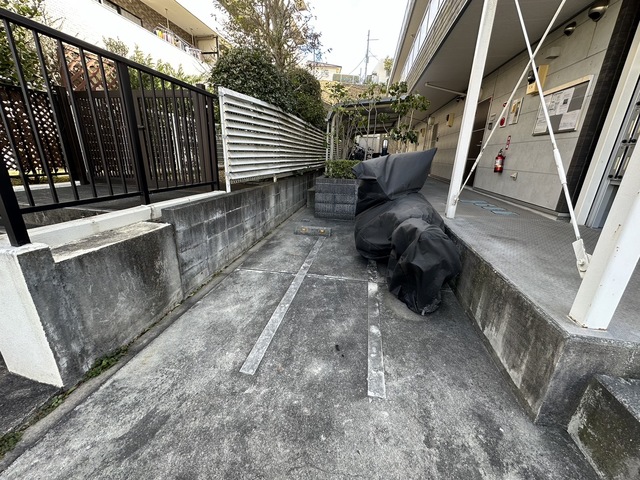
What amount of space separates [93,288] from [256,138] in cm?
289

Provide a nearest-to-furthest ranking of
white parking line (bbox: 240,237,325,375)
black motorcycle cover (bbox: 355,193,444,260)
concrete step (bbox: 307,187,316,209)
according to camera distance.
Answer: white parking line (bbox: 240,237,325,375), black motorcycle cover (bbox: 355,193,444,260), concrete step (bbox: 307,187,316,209)

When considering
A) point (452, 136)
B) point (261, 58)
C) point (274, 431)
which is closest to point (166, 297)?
point (274, 431)

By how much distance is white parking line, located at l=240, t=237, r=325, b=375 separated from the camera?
5.95 feet

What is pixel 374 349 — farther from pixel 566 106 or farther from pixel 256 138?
pixel 566 106

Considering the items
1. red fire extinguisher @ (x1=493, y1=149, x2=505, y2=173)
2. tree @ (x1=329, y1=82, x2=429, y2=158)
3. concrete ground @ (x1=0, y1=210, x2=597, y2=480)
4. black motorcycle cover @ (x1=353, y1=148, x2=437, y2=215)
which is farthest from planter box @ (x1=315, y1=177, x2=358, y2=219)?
concrete ground @ (x1=0, y1=210, x2=597, y2=480)

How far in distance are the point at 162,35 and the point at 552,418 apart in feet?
56.9

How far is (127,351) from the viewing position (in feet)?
6.25

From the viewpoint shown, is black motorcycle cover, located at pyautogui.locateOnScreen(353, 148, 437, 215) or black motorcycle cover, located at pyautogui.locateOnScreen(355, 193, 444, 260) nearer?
black motorcycle cover, located at pyautogui.locateOnScreen(355, 193, 444, 260)

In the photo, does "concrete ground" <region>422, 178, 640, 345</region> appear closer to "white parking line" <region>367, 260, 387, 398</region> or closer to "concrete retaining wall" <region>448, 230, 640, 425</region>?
"concrete retaining wall" <region>448, 230, 640, 425</region>

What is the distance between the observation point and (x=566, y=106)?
3.62m

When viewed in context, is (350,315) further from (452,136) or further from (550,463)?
(452,136)

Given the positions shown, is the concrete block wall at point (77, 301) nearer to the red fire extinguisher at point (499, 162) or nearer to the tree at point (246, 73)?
the tree at point (246, 73)

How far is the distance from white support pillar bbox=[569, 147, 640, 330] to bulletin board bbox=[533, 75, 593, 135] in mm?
3318

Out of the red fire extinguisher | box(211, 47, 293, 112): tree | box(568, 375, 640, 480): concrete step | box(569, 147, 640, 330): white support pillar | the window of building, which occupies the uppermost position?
the window of building
